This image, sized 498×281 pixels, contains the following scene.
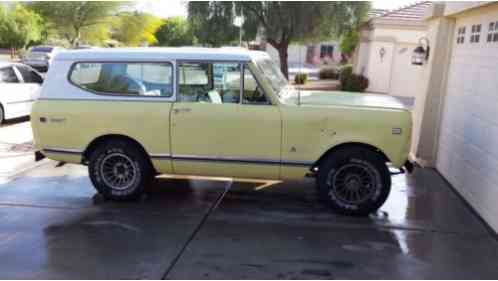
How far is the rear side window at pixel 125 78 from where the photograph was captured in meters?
5.54

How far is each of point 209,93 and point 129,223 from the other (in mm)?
1774

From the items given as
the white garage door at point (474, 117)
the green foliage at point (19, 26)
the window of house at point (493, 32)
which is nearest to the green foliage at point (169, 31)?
the green foliage at point (19, 26)

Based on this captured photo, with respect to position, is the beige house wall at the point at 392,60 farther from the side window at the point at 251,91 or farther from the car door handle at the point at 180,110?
the car door handle at the point at 180,110

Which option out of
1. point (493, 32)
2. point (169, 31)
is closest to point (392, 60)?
point (493, 32)

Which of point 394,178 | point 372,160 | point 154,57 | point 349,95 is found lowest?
point 394,178

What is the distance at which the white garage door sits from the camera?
5.36m

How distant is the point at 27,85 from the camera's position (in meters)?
11.3

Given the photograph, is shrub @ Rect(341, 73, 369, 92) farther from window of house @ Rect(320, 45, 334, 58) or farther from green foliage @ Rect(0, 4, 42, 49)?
window of house @ Rect(320, 45, 334, 58)

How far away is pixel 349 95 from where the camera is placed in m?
6.11

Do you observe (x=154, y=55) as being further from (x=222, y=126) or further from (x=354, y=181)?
(x=354, y=181)

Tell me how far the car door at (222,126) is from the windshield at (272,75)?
0.81 ft

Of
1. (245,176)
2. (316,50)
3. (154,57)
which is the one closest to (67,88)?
(154,57)

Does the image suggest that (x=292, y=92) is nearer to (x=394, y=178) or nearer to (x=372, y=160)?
(x=372, y=160)

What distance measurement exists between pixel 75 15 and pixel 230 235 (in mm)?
36499
